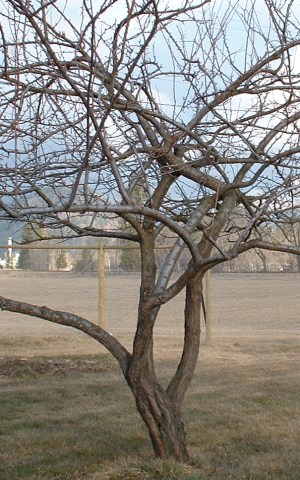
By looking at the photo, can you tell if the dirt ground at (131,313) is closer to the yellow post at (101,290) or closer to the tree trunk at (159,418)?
the yellow post at (101,290)

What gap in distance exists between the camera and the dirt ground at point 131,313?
47.6 ft

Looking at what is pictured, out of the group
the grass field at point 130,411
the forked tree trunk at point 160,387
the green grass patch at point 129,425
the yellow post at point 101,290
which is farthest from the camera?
the yellow post at point 101,290

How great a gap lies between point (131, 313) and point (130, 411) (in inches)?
560

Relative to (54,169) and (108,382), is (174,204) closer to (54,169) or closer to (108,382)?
(54,169)

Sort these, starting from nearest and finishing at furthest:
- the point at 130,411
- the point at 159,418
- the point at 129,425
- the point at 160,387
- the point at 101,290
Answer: the point at 159,418
the point at 160,387
the point at 129,425
the point at 130,411
the point at 101,290

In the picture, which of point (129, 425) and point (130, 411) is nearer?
point (129, 425)

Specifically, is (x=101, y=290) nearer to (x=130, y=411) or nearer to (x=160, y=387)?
(x=130, y=411)

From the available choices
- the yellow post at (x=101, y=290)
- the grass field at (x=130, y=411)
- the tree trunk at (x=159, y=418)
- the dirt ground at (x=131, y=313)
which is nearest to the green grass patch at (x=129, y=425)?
the grass field at (x=130, y=411)

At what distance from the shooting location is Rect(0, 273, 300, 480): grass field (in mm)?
5938

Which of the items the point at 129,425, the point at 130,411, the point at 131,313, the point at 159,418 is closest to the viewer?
the point at 159,418

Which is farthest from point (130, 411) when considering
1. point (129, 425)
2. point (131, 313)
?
point (131, 313)

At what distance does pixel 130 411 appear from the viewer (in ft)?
27.4

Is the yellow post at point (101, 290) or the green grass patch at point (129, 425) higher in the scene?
the yellow post at point (101, 290)

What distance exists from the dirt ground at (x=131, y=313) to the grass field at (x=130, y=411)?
0.36 feet
